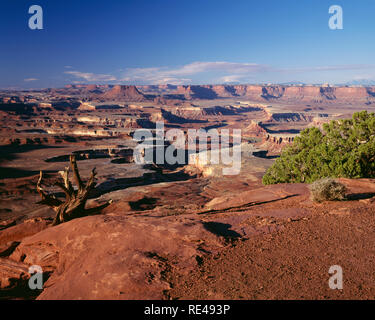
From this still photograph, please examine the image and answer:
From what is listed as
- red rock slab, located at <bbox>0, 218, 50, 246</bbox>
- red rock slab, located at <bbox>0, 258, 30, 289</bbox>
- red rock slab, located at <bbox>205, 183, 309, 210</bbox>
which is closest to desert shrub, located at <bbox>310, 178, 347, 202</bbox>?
red rock slab, located at <bbox>205, 183, 309, 210</bbox>

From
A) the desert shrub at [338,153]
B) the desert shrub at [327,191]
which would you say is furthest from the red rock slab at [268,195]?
the desert shrub at [338,153]

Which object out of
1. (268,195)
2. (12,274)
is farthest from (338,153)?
(12,274)

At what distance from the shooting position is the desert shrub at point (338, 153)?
1611cm

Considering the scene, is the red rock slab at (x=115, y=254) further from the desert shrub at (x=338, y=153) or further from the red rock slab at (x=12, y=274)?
the desert shrub at (x=338, y=153)

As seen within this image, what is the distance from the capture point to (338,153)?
1656 centimetres

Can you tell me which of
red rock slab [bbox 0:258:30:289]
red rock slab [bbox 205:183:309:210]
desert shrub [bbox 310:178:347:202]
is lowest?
red rock slab [bbox 0:258:30:289]

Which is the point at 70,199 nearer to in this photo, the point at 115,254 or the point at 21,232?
the point at 21,232

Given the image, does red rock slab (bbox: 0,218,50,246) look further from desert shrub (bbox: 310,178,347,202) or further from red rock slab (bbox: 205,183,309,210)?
desert shrub (bbox: 310,178,347,202)

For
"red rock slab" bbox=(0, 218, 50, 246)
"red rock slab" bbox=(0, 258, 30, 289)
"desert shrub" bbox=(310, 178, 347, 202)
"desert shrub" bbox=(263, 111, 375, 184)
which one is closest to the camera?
"red rock slab" bbox=(0, 258, 30, 289)

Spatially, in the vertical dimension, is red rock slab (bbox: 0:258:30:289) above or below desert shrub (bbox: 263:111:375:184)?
below

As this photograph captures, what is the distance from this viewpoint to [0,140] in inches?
2675

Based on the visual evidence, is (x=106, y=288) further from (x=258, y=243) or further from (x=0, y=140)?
(x=0, y=140)

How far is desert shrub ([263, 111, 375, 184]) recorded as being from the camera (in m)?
16.1
